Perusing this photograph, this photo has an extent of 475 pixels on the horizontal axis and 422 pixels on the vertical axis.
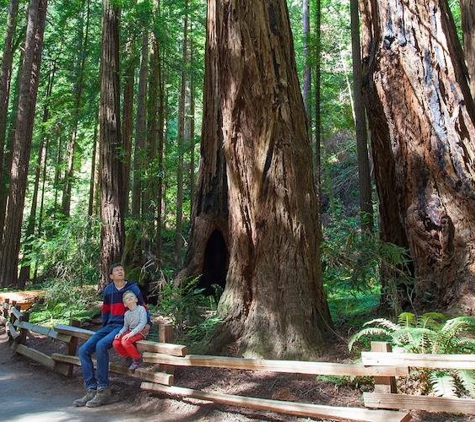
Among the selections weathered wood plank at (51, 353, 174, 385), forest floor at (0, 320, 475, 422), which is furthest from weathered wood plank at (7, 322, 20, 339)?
weathered wood plank at (51, 353, 174, 385)

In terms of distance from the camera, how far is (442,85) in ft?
25.6

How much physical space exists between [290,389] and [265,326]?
1096 mm

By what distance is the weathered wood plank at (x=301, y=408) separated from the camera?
4.46 meters

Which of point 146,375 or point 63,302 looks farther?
point 63,302

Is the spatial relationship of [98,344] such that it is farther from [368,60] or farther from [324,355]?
[368,60]

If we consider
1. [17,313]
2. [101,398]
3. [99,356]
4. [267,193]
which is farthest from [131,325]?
[17,313]

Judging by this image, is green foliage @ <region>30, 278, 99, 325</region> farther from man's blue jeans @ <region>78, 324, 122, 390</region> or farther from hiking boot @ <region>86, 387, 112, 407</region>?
hiking boot @ <region>86, 387, 112, 407</region>

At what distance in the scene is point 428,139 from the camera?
7.75 metres

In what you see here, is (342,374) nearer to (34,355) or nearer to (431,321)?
(431,321)

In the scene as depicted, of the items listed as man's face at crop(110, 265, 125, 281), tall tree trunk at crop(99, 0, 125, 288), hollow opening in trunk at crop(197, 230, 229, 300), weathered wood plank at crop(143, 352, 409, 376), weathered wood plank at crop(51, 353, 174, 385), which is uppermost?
tall tree trunk at crop(99, 0, 125, 288)

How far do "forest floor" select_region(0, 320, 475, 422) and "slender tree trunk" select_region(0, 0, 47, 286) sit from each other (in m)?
9.69

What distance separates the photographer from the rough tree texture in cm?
729

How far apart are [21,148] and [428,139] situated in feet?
46.6

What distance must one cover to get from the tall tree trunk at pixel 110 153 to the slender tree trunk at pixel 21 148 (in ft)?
15.1
